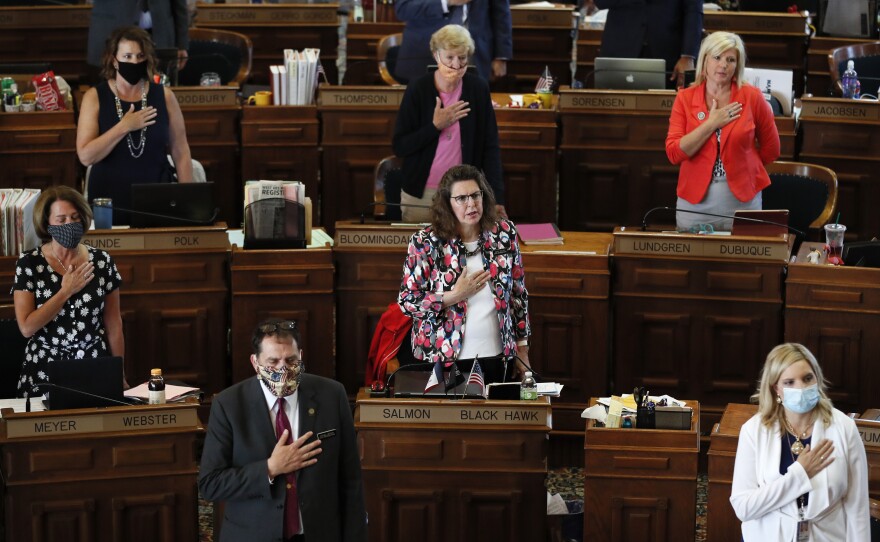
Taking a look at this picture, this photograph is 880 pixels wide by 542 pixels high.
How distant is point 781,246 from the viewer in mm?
7059

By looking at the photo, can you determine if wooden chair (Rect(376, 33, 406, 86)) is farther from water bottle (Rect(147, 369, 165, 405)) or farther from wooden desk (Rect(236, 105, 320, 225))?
water bottle (Rect(147, 369, 165, 405))

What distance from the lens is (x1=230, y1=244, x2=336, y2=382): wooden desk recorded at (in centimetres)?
724

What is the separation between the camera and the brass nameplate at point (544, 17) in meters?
10.5

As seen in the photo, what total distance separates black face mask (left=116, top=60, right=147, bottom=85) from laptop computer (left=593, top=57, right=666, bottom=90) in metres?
2.50

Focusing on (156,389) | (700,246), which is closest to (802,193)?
(700,246)

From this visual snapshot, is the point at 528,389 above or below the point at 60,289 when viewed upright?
below

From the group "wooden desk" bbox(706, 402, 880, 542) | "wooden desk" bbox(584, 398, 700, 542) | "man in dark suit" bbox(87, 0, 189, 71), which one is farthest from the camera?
"man in dark suit" bbox(87, 0, 189, 71)

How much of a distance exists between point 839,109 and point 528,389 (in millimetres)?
3262

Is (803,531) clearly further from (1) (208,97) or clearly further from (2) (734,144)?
(1) (208,97)

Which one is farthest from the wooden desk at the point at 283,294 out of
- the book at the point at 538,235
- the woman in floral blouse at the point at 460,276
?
the woman in floral blouse at the point at 460,276

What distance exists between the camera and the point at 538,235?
24.3ft

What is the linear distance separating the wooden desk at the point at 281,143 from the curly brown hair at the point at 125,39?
1406 mm

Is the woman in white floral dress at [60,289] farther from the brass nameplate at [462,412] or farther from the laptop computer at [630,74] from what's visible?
the laptop computer at [630,74]

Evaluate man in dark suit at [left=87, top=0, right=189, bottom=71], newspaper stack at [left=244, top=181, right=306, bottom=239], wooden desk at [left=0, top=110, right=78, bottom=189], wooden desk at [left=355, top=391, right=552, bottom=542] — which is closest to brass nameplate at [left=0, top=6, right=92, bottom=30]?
man in dark suit at [left=87, top=0, right=189, bottom=71]
